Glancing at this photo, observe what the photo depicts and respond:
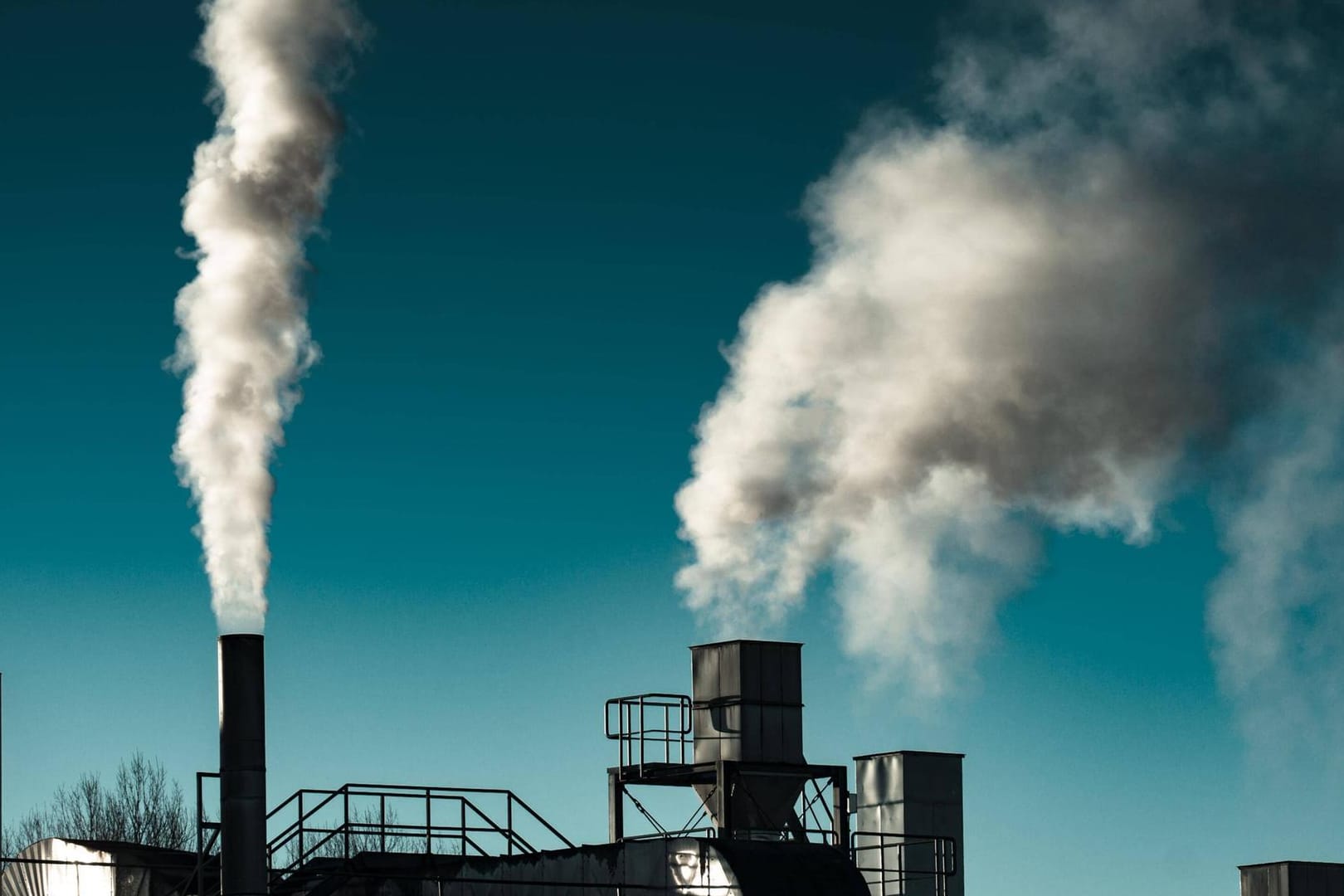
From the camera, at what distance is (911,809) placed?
37.7 metres

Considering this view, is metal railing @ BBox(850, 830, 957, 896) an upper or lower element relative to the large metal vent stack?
lower

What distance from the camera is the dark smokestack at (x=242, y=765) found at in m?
29.1

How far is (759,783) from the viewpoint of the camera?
33.1 meters

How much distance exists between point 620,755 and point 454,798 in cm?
283

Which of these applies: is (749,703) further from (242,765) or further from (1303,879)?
(1303,879)

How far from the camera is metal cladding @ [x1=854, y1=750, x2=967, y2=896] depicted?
3766cm

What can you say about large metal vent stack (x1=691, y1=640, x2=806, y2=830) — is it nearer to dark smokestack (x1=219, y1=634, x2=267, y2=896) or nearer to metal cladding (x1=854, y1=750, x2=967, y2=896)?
metal cladding (x1=854, y1=750, x2=967, y2=896)

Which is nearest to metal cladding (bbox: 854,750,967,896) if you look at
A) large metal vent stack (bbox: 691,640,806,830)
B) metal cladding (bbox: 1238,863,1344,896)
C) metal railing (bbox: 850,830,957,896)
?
metal railing (bbox: 850,830,957,896)

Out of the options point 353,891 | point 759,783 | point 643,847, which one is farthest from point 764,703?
point 353,891

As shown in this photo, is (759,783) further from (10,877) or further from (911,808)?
(10,877)

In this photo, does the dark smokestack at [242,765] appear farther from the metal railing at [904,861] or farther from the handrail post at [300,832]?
the metal railing at [904,861]

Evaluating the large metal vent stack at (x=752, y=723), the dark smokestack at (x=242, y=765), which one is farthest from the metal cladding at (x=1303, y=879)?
the dark smokestack at (x=242, y=765)

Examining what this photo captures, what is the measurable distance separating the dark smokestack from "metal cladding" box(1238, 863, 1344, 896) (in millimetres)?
21686

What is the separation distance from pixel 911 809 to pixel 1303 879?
31.3 feet
